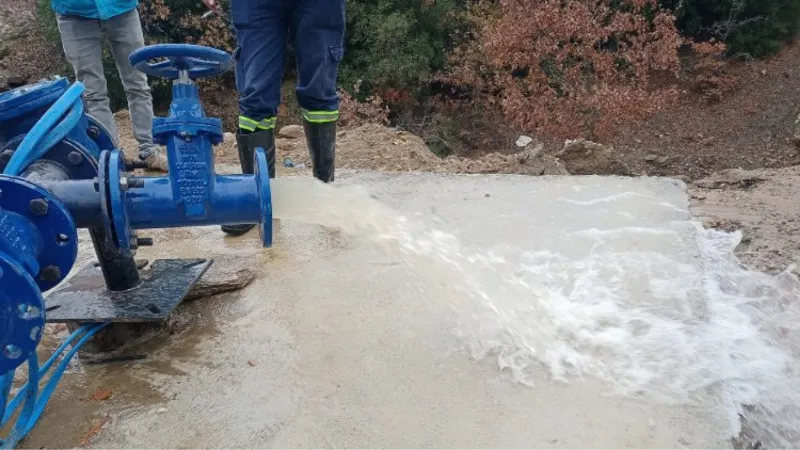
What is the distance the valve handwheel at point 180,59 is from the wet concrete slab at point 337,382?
2.46 ft

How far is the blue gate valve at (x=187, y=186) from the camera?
1.55m

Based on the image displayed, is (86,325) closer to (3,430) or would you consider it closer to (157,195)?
(3,430)

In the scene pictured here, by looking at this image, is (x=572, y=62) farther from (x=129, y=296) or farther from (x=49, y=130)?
(x=49, y=130)

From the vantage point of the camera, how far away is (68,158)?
1646mm

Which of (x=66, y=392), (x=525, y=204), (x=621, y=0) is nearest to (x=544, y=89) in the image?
(x=621, y=0)

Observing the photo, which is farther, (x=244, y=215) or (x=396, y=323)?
(x=396, y=323)

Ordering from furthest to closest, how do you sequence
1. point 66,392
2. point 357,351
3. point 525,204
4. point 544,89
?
point 544,89, point 525,204, point 357,351, point 66,392

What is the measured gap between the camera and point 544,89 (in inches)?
228

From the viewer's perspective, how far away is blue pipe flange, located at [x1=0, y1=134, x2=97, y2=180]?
162 centimetres

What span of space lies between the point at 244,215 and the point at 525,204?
1.48 meters

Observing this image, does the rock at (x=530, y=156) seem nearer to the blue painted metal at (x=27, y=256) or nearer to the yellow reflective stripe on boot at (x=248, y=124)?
the yellow reflective stripe on boot at (x=248, y=124)

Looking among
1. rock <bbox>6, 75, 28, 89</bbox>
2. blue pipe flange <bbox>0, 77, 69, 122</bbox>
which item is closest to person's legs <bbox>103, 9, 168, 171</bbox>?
blue pipe flange <bbox>0, 77, 69, 122</bbox>

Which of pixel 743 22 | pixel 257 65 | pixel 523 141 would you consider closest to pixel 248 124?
pixel 257 65

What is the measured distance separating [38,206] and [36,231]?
0.05m
